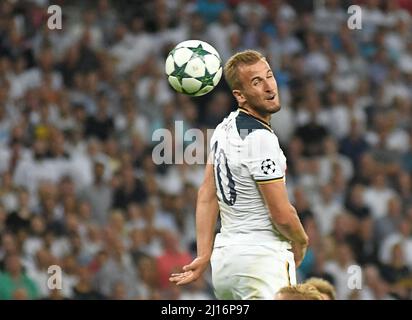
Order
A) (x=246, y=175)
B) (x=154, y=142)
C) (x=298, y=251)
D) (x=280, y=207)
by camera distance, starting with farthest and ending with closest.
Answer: (x=154, y=142) < (x=298, y=251) < (x=246, y=175) < (x=280, y=207)

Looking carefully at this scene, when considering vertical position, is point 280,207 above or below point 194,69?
below

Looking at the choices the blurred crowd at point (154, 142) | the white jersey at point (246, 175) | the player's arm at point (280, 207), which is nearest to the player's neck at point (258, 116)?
the white jersey at point (246, 175)

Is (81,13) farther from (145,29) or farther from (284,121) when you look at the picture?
(284,121)

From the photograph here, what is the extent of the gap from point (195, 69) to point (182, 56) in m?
0.21

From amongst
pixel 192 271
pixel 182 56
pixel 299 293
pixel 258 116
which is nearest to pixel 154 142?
pixel 182 56

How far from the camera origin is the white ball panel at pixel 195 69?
806cm

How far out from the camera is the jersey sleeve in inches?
291

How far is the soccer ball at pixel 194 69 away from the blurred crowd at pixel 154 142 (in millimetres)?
4696

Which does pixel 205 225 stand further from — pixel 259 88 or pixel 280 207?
pixel 259 88

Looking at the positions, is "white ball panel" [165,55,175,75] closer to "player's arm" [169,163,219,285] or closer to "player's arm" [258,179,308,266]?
"player's arm" [169,163,219,285]

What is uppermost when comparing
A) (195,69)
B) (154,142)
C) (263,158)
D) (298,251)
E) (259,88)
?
(195,69)

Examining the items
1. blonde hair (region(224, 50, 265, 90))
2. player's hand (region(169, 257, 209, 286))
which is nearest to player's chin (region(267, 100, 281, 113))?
blonde hair (region(224, 50, 265, 90))

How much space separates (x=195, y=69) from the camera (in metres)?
8.08

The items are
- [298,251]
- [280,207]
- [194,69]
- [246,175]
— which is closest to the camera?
[280,207]
